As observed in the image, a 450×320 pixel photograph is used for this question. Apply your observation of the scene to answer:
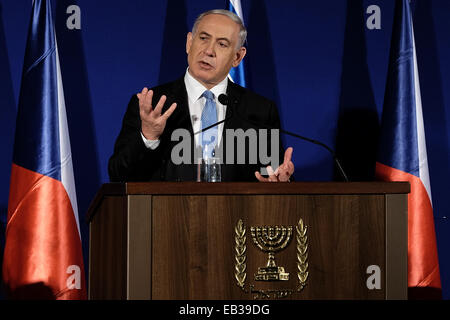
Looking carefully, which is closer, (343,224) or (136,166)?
(343,224)

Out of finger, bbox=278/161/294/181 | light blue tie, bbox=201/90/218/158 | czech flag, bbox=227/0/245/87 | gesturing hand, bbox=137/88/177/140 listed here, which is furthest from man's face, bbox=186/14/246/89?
finger, bbox=278/161/294/181

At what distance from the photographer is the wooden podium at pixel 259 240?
1563 mm

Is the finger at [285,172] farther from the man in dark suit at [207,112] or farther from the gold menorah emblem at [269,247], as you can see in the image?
the gold menorah emblem at [269,247]


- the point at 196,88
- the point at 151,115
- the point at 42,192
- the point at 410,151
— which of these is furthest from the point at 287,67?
the point at 151,115

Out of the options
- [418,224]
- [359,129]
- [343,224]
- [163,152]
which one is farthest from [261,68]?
[343,224]

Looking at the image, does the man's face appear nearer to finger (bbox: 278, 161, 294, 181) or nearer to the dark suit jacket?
the dark suit jacket

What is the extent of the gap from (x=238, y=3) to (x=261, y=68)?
488 mm

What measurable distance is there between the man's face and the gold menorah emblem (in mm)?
1484

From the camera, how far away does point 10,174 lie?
3754mm

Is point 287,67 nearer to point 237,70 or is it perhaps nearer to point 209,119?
point 237,70

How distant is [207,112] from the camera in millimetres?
2828

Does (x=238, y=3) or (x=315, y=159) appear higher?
(x=238, y=3)

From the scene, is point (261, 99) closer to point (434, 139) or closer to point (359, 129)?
point (359, 129)

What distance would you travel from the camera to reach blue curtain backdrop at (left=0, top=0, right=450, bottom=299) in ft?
12.6
